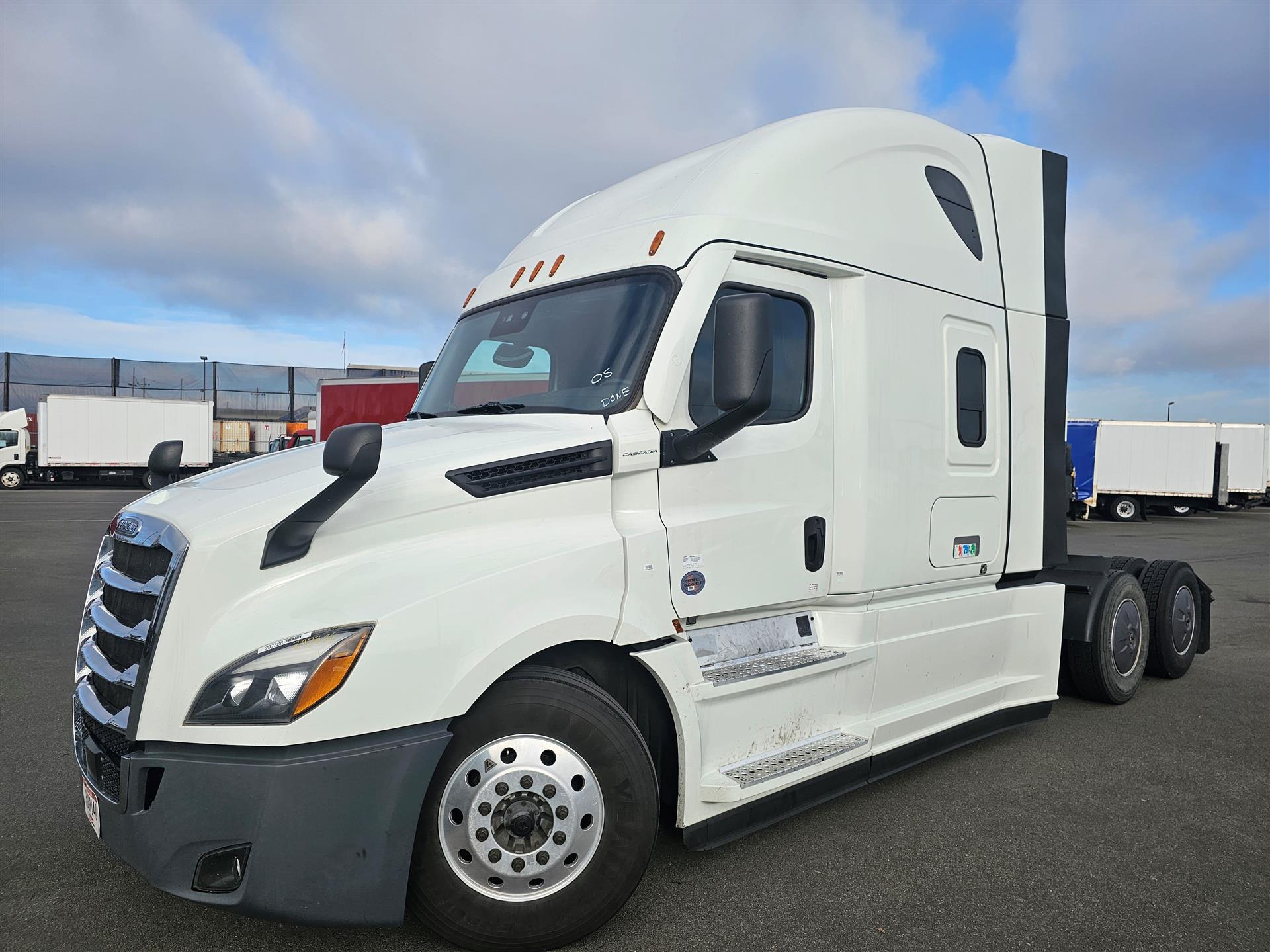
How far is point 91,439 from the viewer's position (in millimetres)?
33469

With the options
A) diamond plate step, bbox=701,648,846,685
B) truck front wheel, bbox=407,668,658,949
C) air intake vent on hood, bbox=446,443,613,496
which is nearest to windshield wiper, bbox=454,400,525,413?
air intake vent on hood, bbox=446,443,613,496

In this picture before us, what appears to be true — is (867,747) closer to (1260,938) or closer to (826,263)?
(1260,938)

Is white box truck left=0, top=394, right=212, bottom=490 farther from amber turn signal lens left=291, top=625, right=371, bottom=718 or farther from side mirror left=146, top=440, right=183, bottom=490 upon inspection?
amber turn signal lens left=291, top=625, right=371, bottom=718

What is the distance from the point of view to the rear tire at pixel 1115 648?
20.2ft

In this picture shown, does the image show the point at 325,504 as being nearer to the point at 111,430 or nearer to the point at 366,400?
the point at 366,400

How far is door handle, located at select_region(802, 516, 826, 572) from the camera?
160 inches

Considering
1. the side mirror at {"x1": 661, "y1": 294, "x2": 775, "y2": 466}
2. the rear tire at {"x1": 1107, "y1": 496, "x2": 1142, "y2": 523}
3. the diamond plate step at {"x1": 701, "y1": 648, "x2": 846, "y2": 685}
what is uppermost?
the side mirror at {"x1": 661, "y1": 294, "x2": 775, "y2": 466}

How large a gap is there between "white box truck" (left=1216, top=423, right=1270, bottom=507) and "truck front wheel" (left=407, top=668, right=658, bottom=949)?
3661cm

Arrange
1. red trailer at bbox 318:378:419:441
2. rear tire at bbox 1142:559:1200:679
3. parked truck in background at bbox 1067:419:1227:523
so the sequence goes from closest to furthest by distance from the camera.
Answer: rear tire at bbox 1142:559:1200:679 < red trailer at bbox 318:378:419:441 < parked truck in background at bbox 1067:419:1227:523

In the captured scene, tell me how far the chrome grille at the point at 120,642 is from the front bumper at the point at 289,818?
152 mm

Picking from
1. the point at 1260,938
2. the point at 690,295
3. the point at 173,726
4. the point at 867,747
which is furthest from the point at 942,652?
the point at 173,726

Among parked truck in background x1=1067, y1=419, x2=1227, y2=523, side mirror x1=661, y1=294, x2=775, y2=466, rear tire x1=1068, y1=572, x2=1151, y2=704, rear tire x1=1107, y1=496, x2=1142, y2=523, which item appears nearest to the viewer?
side mirror x1=661, y1=294, x2=775, y2=466

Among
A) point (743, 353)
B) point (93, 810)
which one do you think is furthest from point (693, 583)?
point (93, 810)

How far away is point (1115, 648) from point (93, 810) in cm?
609
